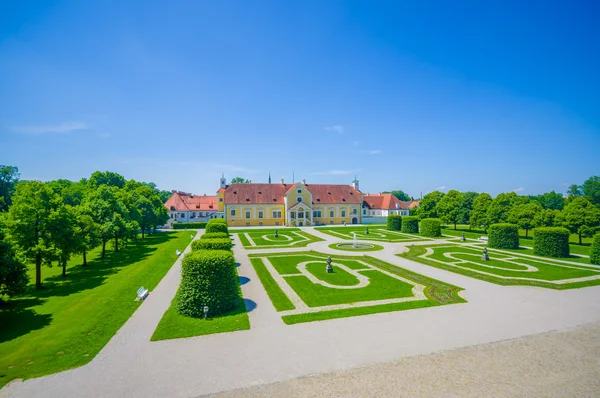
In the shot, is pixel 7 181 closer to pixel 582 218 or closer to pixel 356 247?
pixel 356 247

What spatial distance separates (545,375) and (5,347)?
66.7 feet

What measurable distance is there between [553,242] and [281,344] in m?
31.6

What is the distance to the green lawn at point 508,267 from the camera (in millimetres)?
20562

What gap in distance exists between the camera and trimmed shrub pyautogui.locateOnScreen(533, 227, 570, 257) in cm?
2878

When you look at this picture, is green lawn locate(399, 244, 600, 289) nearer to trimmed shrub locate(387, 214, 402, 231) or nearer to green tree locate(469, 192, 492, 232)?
trimmed shrub locate(387, 214, 402, 231)

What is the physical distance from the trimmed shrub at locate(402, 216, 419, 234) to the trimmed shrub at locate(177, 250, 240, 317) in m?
40.7

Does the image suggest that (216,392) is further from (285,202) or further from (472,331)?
(285,202)

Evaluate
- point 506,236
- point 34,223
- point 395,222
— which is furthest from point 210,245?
point 395,222

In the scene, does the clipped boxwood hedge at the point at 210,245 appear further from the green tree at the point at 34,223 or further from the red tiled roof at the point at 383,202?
the red tiled roof at the point at 383,202

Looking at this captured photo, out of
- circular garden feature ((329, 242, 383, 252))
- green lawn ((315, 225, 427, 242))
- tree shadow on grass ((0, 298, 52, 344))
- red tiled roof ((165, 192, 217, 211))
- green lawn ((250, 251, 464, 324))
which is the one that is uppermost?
red tiled roof ((165, 192, 217, 211))

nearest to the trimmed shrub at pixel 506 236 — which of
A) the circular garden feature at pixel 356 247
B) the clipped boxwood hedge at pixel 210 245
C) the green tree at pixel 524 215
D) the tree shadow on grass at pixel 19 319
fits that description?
the green tree at pixel 524 215

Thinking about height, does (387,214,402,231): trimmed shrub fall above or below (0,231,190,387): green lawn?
above

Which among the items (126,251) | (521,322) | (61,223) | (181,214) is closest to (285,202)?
(181,214)

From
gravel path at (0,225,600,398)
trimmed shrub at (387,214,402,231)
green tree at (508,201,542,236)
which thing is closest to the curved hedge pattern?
gravel path at (0,225,600,398)
